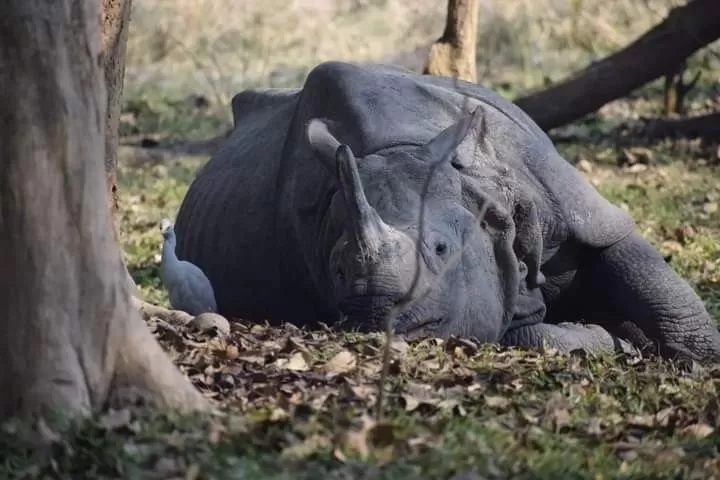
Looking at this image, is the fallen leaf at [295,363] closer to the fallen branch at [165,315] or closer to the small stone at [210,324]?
the small stone at [210,324]

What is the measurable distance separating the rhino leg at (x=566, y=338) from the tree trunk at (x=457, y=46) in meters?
3.36

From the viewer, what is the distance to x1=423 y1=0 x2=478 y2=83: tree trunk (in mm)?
10484

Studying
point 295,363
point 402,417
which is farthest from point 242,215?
point 402,417

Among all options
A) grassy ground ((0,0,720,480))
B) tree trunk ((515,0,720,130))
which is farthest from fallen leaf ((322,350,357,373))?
tree trunk ((515,0,720,130))

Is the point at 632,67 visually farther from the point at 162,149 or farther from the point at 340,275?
the point at 340,275

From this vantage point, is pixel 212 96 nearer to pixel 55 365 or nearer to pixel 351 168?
pixel 351 168

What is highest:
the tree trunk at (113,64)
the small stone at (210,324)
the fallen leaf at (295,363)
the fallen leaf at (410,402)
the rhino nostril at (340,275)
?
the tree trunk at (113,64)

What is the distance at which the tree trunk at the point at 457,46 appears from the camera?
10.5 metres

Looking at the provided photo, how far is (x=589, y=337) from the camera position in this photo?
288 inches

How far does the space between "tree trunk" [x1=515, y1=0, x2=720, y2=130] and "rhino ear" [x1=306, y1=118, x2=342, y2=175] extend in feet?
18.2

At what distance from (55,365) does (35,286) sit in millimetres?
224

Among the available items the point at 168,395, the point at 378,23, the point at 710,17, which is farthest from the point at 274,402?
the point at 378,23

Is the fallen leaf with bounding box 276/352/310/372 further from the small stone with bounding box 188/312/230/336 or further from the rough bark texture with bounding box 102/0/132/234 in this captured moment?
the rough bark texture with bounding box 102/0/132/234

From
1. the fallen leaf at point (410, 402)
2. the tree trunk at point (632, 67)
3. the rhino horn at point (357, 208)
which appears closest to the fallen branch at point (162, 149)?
the tree trunk at point (632, 67)
